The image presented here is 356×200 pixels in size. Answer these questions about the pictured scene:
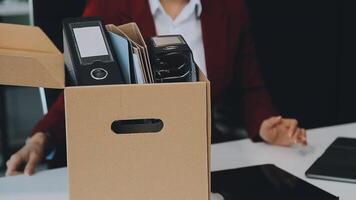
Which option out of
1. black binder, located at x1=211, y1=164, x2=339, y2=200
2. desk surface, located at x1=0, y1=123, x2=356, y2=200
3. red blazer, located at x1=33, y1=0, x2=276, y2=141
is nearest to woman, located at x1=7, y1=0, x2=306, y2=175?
red blazer, located at x1=33, y1=0, x2=276, y2=141

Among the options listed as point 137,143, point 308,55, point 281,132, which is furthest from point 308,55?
point 137,143

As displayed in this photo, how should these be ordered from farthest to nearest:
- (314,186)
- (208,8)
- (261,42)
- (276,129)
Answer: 1. (261,42)
2. (208,8)
3. (276,129)
4. (314,186)

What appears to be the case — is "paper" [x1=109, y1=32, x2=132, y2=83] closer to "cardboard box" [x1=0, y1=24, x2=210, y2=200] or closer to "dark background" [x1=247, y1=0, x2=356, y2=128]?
"cardboard box" [x1=0, y1=24, x2=210, y2=200]

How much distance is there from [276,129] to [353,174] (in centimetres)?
29

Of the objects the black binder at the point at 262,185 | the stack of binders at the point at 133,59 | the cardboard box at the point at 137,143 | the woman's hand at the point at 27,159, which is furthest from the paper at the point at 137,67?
the woman's hand at the point at 27,159

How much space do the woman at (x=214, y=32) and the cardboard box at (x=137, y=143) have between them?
69 centimetres

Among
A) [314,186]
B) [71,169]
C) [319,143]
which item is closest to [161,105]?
[71,169]

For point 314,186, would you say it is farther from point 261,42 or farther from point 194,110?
point 261,42

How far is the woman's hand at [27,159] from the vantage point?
1261 mm

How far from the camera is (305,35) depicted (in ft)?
8.50

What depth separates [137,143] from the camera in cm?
85

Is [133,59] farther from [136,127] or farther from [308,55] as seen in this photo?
[308,55]

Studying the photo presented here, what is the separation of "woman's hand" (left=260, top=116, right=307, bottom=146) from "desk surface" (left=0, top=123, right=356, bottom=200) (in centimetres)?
2

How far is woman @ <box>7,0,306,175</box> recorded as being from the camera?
1639 mm
